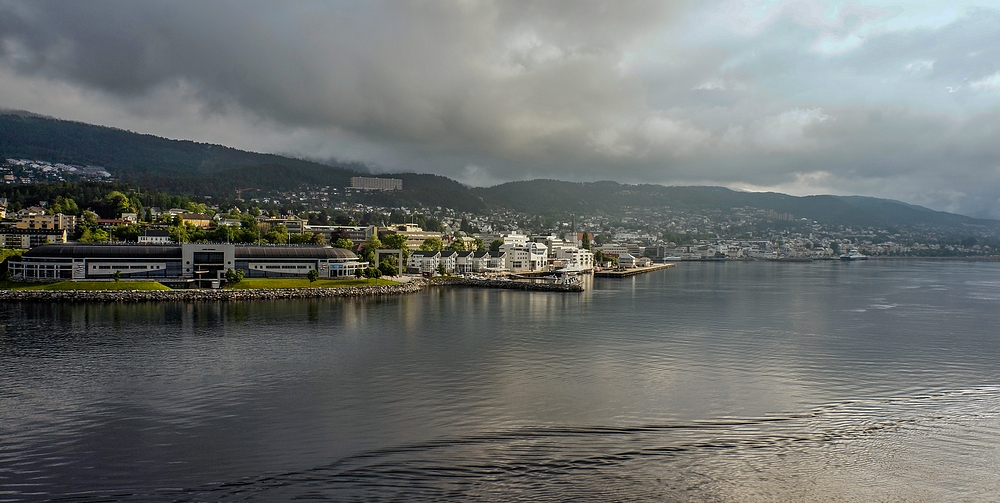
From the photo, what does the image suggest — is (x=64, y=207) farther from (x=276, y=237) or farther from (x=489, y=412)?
(x=489, y=412)

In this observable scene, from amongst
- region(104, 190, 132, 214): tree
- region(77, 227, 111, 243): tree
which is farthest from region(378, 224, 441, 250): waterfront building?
region(77, 227, 111, 243): tree

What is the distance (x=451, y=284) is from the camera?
148 ft

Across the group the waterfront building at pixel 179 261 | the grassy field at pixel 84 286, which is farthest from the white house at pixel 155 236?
the grassy field at pixel 84 286

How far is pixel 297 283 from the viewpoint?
35031mm

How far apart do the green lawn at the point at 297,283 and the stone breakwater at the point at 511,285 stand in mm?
8229

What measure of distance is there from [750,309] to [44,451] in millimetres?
29000

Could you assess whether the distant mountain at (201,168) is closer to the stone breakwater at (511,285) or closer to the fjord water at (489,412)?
the stone breakwater at (511,285)

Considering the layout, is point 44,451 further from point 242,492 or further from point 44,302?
point 44,302

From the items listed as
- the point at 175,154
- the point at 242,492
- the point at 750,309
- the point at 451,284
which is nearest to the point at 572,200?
the point at 175,154

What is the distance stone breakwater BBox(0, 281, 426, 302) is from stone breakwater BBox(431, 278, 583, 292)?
1136 centimetres

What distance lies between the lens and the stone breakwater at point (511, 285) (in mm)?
42219

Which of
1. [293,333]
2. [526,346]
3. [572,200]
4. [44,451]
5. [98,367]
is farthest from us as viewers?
[572,200]

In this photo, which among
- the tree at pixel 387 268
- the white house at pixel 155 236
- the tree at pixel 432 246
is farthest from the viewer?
the tree at pixel 432 246

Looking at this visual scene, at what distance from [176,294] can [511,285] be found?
21.9 m
